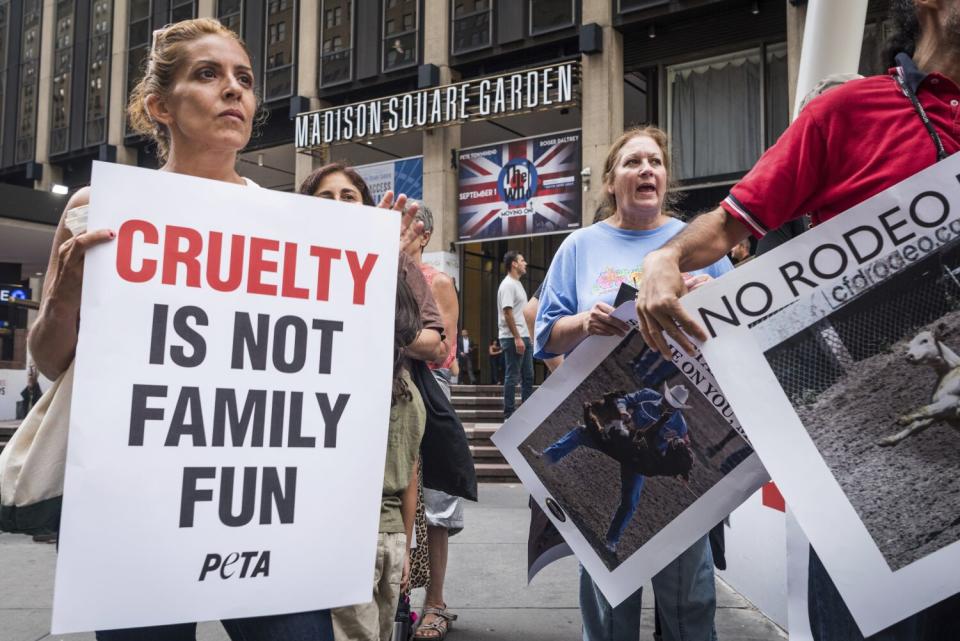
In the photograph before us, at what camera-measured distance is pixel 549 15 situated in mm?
14789

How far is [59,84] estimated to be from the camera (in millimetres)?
23188

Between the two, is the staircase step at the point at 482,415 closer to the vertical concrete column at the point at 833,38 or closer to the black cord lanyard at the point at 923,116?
the vertical concrete column at the point at 833,38

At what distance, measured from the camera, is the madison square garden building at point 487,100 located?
13570 millimetres

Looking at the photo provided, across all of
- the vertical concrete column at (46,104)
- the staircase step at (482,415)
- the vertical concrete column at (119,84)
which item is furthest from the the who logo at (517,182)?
the vertical concrete column at (46,104)

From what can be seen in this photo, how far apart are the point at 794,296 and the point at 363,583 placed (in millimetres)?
993

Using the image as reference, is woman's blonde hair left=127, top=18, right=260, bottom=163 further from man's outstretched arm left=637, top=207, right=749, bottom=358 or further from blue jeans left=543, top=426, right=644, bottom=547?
blue jeans left=543, top=426, right=644, bottom=547

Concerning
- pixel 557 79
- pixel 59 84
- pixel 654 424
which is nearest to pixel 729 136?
pixel 557 79

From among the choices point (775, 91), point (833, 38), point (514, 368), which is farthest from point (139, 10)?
point (833, 38)

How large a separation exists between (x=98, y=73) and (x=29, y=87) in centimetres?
355

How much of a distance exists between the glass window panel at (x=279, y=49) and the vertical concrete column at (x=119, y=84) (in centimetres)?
523

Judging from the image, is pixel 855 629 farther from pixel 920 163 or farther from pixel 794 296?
pixel 920 163

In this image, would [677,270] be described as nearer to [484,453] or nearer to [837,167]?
[837,167]

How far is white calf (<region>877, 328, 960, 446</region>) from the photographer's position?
1305mm

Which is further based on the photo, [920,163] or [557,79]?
[557,79]
